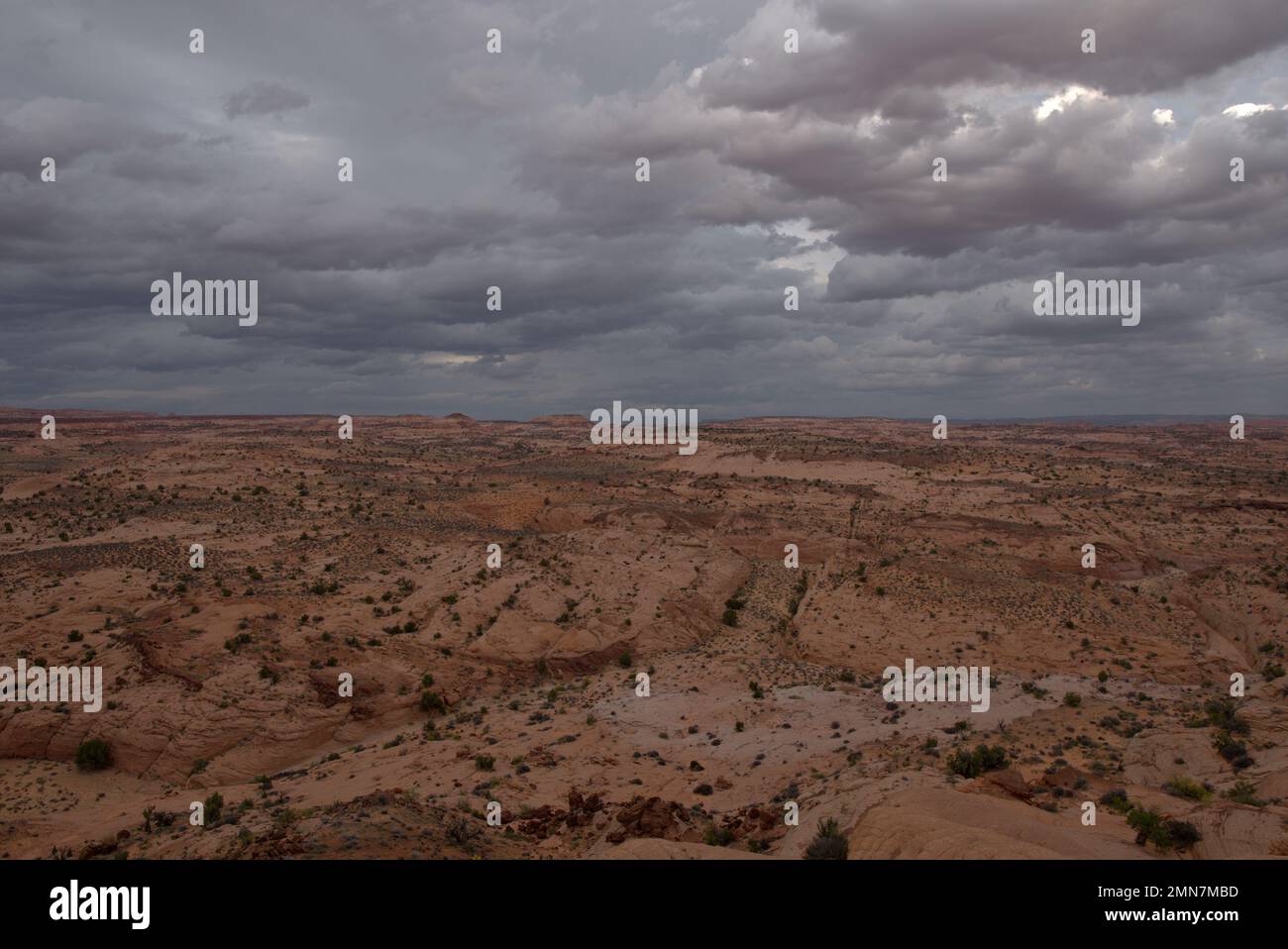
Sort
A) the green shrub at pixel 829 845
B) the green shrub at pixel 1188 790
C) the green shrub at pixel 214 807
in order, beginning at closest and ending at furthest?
the green shrub at pixel 829 845, the green shrub at pixel 1188 790, the green shrub at pixel 214 807

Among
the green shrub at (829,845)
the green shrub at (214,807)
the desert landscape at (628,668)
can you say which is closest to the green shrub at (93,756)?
the desert landscape at (628,668)

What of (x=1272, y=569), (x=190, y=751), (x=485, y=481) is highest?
(x=485, y=481)

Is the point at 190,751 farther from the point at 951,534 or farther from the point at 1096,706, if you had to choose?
the point at 951,534

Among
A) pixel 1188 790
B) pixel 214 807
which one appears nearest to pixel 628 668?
pixel 214 807

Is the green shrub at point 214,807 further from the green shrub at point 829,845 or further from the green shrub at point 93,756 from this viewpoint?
the green shrub at point 829,845

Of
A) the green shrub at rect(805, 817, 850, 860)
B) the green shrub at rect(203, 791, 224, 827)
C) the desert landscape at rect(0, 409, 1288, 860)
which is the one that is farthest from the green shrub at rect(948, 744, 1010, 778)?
the green shrub at rect(203, 791, 224, 827)

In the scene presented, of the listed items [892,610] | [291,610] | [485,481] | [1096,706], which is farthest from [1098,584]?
[485,481]

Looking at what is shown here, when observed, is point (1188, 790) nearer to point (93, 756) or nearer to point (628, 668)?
point (628, 668)

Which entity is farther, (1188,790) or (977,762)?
(977,762)

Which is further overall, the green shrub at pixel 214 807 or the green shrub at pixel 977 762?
the green shrub at pixel 977 762
